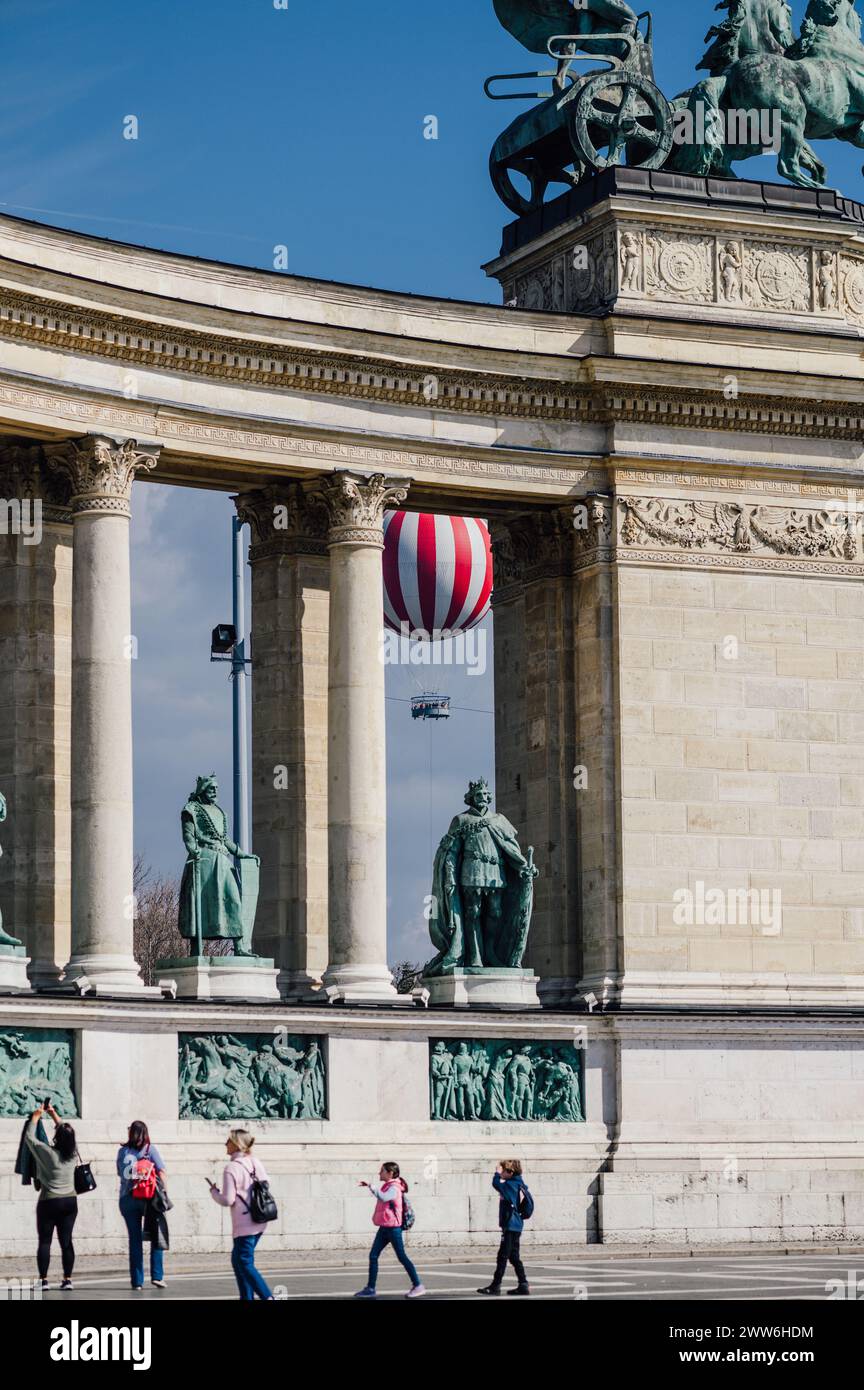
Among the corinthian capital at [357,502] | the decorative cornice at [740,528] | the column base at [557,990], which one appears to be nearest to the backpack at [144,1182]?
the column base at [557,990]

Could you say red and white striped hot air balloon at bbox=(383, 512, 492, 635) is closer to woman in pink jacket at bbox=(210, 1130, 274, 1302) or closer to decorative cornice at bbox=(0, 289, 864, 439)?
decorative cornice at bbox=(0, 289, 864, 439)

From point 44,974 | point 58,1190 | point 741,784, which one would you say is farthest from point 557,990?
point 58,1190

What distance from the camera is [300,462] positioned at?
46.2 meters

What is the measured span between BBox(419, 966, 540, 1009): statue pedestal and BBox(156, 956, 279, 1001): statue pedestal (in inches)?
135

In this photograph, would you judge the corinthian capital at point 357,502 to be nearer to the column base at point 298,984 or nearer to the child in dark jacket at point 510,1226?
the column base at point 298,984

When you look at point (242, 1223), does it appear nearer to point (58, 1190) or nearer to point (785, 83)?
point (58, 1190)

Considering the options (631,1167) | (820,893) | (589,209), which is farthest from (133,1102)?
(589,209)

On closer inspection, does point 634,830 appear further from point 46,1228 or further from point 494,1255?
point 46,1228

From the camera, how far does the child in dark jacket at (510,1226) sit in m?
34.6

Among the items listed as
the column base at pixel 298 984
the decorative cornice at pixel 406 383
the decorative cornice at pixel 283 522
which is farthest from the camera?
the decorative cornice at pixel 283 522

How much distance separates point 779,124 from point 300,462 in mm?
13049

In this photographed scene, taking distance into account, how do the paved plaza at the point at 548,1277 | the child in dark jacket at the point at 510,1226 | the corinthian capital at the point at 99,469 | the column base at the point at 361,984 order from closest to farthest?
1. the paved plaza at the point at 548,1277
2. the child in dark jacket at the point at 510,1226
3. the corinthian capital at the point at 99,469
4. the column base at the point at 361,984

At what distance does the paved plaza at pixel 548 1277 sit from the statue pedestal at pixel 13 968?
4794 millimetres

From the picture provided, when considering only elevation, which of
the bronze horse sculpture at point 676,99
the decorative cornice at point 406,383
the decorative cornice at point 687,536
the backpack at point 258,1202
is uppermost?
the bronze horse sculpture at point 676,99
